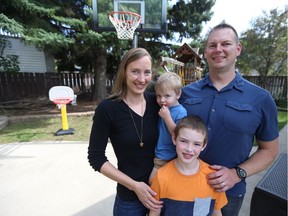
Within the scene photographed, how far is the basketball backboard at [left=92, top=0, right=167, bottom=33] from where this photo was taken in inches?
219

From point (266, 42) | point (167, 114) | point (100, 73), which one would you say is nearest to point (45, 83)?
point (100, 73)

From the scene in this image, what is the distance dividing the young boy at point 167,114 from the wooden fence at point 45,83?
1052 centimetres

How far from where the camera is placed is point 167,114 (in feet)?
4.20

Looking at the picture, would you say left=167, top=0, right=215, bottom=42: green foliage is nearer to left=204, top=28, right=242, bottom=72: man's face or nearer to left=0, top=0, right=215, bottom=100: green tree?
left=0, top=0, right=215, bottom=100: green tree

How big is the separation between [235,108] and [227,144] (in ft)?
0.77

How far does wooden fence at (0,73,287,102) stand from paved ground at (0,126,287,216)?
21.3 feet

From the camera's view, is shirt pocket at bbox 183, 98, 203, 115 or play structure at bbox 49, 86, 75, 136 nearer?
shirt pocket at bbox 183, 98, 203, 115

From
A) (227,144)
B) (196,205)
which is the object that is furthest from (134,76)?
(196,205)

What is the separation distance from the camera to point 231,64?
1.31 m

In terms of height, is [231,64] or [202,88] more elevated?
[231,64]

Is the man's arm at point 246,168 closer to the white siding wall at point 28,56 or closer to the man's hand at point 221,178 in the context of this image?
the man's hand at point 221,178

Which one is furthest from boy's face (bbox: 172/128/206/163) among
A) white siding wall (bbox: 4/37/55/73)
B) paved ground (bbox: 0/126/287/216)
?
white siding wall (bbox: 4/37/55/73)

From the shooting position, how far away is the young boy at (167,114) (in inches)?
51.3

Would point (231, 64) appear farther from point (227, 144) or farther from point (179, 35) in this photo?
point (179, 35)
